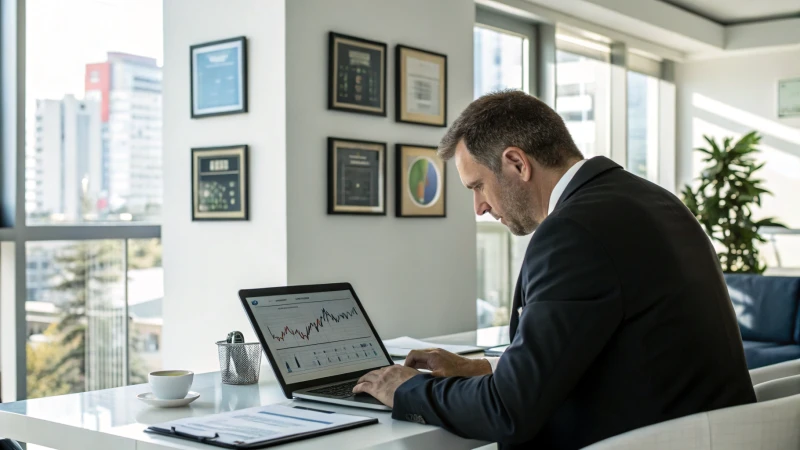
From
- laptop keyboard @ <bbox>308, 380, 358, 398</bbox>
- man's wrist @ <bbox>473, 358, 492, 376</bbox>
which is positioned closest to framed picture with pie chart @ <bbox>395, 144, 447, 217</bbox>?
man's wrist @ <bbox>473, 358, 492, 376</bbox>

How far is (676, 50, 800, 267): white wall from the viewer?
7113 millimetres

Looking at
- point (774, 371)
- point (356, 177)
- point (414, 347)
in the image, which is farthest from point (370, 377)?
point (356, 177)

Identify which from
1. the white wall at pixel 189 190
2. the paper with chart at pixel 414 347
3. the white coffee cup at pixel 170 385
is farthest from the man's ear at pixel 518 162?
the white wall at pixel 189 190

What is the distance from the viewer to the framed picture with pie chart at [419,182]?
4.16 meters

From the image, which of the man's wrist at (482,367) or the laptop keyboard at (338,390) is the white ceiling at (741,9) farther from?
the laptop keyboard at (338,390)

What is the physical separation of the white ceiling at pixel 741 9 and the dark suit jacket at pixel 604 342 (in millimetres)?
5497

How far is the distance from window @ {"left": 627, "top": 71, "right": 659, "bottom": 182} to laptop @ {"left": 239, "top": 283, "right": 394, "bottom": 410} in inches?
209

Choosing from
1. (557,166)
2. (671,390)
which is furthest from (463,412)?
(557,166)

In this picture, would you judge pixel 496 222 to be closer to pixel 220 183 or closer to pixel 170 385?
pixel 220 183

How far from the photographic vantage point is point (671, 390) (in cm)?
145

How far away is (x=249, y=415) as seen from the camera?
157 cm

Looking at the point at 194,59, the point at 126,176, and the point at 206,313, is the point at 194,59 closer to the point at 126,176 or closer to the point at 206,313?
the point at 126,176

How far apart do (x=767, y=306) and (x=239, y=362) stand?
3.82m

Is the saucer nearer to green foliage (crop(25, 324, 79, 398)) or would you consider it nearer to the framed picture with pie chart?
green foliage (crop(25, 324, 79, 398))
